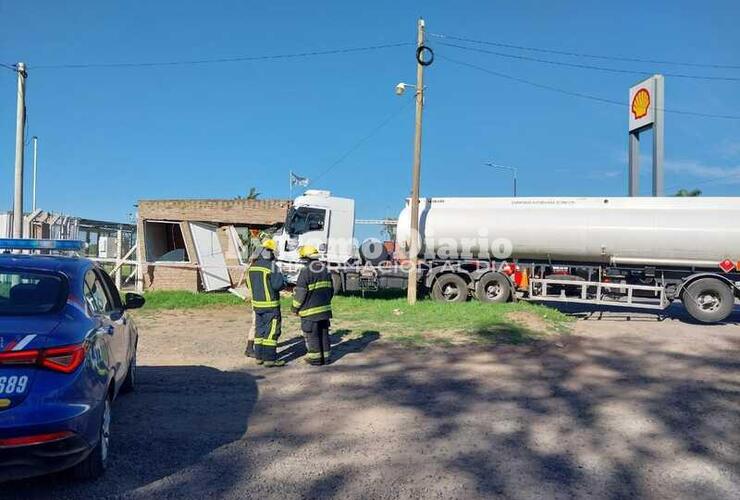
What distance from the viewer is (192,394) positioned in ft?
21.5

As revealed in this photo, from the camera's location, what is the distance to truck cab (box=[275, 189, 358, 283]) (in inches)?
650

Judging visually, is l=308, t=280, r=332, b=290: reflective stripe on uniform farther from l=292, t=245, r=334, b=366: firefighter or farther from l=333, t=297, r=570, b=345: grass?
l=333, t=297, r=570, b=345: grass

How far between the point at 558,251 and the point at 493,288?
5.98ft

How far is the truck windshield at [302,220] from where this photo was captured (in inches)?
654

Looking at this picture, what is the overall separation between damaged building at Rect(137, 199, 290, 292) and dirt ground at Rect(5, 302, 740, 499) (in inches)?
347

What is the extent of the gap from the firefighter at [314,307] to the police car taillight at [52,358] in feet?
14.0

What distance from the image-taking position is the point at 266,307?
26.1ft

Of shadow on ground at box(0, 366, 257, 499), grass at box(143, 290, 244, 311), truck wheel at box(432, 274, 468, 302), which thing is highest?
truck wheel at box(432, 274, 468, 302)

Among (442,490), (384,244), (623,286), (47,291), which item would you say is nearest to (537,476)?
(442,490)

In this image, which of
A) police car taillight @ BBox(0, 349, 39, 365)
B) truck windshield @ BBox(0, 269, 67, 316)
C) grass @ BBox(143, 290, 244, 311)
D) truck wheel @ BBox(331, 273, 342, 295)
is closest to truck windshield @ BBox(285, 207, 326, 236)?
truck wheel @ BBox(331, 273, 342, 295)

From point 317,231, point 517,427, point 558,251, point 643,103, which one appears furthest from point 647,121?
point 517,427

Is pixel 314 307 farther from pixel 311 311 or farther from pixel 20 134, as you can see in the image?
pixel 20 134

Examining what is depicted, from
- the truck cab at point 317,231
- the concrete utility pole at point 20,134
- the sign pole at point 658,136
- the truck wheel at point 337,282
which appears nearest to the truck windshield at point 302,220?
the truck cab at point 317,231

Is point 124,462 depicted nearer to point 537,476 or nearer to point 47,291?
point 47,291
